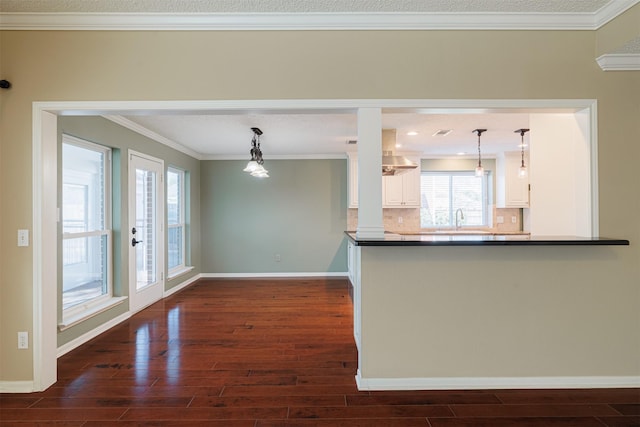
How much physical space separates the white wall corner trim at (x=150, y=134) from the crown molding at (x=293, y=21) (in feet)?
4.55

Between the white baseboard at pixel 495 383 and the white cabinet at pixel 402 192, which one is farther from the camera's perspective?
the white cabinet at pixel 402 192

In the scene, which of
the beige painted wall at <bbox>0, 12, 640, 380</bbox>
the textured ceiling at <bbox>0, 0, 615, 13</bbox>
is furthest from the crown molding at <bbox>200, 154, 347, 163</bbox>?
the textured ceiling at <bbox>0, 0, 615, 13</bbox>

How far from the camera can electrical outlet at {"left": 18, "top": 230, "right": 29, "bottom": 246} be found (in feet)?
7.67

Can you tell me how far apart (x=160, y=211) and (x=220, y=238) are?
167 centimetres

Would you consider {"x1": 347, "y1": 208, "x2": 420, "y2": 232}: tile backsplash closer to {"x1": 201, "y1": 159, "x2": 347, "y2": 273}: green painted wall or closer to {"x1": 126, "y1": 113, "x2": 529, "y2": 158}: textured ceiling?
{"x1": 201, "y1": 159, "x2": 347, "y2": 273}: green painted wall

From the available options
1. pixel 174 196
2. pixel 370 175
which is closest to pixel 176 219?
pixel 174 196

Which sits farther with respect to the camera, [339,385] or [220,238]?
[220,238]

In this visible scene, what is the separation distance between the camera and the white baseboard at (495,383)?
7.59ft

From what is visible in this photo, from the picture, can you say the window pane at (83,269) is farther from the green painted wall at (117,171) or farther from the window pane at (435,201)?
the window pane at (435,201)

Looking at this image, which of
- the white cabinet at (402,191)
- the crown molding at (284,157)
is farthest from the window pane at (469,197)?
the crown molding at (284,157)

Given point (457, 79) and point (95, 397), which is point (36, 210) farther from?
point (457, 79)

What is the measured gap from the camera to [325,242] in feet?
21.0

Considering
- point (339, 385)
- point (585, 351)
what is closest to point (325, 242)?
point (339, 385)

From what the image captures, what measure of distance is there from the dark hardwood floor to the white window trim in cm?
29
